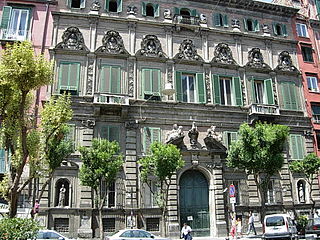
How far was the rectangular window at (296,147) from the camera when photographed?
26.9 meters

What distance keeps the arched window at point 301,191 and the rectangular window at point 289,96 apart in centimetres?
652

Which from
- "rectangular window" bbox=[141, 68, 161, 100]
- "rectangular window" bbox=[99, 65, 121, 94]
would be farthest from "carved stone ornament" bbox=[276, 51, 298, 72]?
"rectangular window" bbox=[99, 65, 121, 94]

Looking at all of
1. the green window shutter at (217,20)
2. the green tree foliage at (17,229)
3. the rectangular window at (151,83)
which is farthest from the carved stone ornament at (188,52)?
the green tree foliage at (17,229)

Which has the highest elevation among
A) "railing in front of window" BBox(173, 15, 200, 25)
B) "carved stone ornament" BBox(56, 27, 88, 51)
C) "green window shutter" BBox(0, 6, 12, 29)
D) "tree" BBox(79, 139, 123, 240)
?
"railing in front of window" BBox(173, 15, 200, 25)

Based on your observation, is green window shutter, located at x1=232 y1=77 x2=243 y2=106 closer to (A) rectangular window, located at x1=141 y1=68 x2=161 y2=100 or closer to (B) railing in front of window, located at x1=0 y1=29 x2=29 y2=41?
(A) rectangular window, located at x1=141 y1=68 x2=161 y2=100

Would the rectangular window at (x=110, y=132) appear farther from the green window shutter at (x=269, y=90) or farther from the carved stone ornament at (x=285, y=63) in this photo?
the carved stone ornament at (x=285, y=63)

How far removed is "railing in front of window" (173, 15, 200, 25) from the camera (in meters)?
27.6

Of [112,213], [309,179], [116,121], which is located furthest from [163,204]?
[309,179]

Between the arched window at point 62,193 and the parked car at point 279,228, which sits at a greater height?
the arched window at point 62,193

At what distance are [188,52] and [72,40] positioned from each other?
9.51 m

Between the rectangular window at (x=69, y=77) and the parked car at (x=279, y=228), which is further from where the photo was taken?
the rectangular window at (x=69, y=77)

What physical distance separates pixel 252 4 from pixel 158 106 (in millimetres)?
14423

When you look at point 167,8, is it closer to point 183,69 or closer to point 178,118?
point 183,69

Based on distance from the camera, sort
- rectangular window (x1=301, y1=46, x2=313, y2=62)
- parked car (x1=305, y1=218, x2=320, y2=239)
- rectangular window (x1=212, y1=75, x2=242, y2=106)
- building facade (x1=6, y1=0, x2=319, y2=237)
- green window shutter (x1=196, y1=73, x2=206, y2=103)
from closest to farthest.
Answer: parked car (x1=305, y1=218, x2=320, y2=239)
building facade (x1=6, y1=0, x2=319, y2=237)
green window shutter (x1=196, y1=73, x2=206, y2=103)
rectangular window (x1=212, y1=75, x2=242, y2=106)
rectangular window (x1=301, y1=46, x2=313, y2=62)
